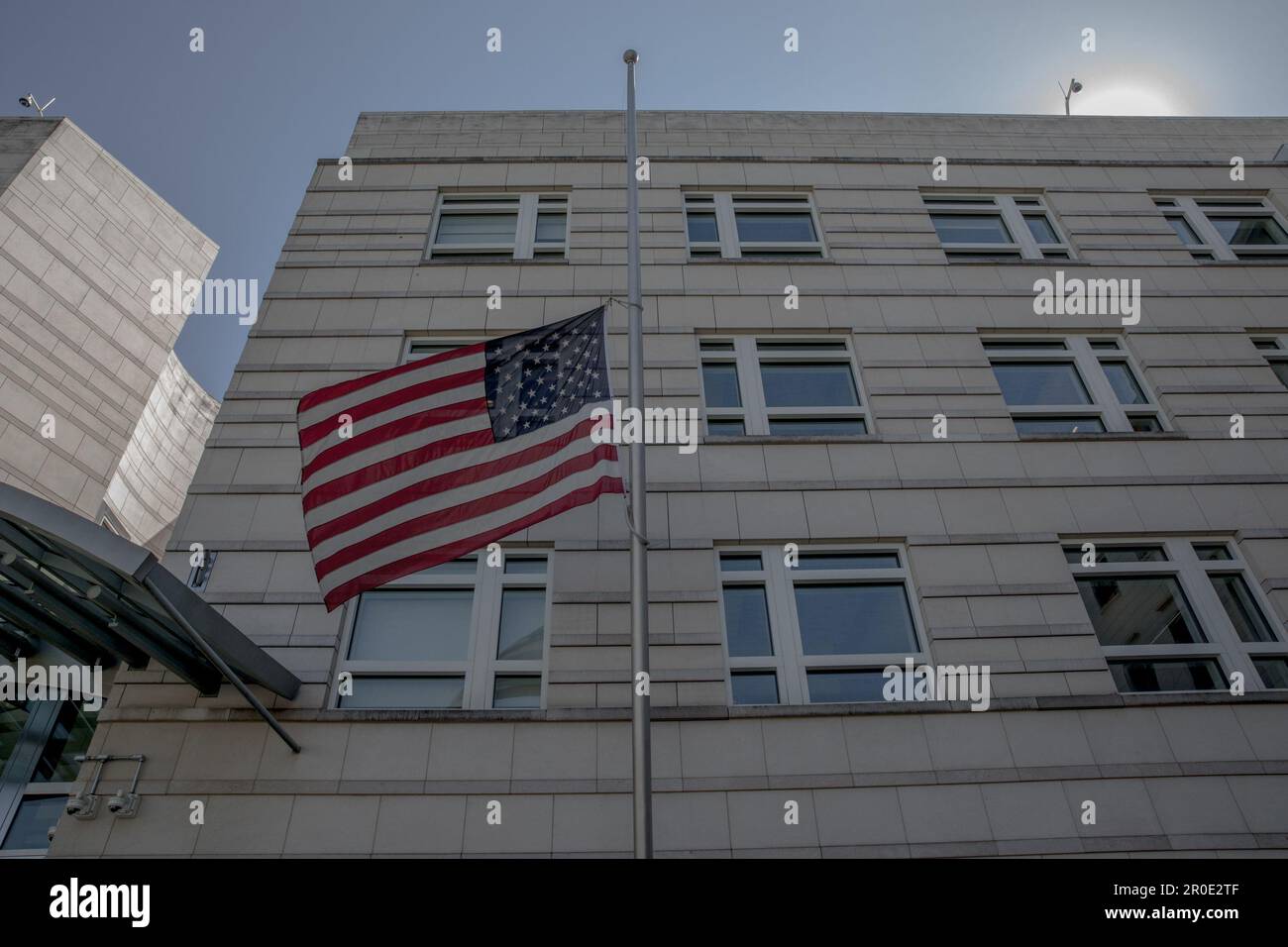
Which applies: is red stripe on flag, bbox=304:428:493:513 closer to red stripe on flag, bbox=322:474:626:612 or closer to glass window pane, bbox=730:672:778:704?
red stripe on flag, bbox=322:474:626:612

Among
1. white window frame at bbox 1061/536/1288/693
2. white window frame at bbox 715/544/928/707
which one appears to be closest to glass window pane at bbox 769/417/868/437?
white window frame at bbox 715/544/928/707

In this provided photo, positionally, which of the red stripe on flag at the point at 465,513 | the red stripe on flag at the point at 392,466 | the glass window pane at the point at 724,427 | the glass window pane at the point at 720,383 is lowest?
the red stripe on flag at the point at 465,513

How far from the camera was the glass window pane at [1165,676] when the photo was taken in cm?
973

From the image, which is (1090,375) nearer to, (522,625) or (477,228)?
(522,625)

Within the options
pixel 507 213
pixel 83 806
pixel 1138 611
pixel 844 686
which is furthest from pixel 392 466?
pixel 1138 611

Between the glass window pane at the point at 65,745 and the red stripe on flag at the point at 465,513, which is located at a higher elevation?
the red stripe on flag at the point at 465,513

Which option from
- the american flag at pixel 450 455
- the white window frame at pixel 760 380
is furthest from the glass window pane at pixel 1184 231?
the american flag at pixel 450 455

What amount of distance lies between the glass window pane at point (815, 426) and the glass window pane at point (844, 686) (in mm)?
3528

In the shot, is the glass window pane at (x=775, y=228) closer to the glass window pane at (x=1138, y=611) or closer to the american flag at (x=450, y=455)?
the american flag at (x=450, y=455)
